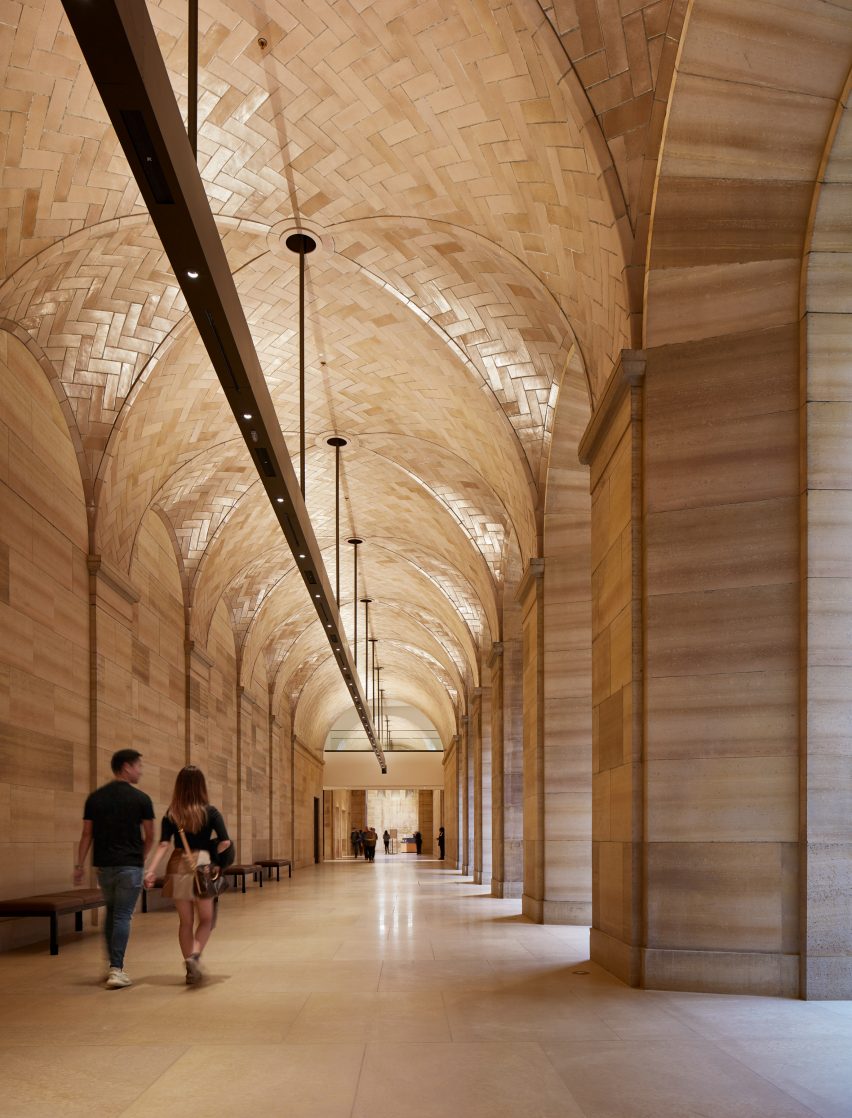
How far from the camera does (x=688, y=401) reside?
6.97 m

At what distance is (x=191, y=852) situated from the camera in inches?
269

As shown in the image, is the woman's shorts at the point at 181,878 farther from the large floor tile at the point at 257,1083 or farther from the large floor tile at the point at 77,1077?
the large floor tile at the point at 257,1083

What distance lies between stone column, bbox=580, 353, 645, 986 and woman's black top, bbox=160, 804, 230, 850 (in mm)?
2657

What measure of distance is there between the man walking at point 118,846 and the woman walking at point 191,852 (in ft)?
0.46

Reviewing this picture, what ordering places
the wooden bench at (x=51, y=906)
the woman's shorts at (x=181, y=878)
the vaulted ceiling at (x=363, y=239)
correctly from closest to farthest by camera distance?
the woman's shorts at (x=181, y=878), the vaulted ceiling at (x=363, y=239), the wooden bench at (x=51, y=906)

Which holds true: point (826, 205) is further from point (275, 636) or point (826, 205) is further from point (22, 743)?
point (275, 636)

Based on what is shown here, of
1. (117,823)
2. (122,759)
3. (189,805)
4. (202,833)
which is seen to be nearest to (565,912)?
(202,833)

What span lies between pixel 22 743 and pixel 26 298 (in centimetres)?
416

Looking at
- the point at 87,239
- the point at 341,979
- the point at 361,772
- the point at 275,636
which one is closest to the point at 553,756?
the point at 341,979

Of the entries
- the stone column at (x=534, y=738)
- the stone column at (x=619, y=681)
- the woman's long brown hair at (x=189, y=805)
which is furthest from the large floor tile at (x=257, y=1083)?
the stone column at (x=534, y=738)

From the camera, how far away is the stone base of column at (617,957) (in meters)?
6.59

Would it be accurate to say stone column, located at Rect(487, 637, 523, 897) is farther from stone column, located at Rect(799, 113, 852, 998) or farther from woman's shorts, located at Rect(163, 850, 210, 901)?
stone column, located at Rect(799, 113, 852, 998)

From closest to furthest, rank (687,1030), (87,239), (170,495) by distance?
(687,1030) < (87,239) < (170,495)

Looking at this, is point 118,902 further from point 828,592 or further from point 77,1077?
point 828,592
